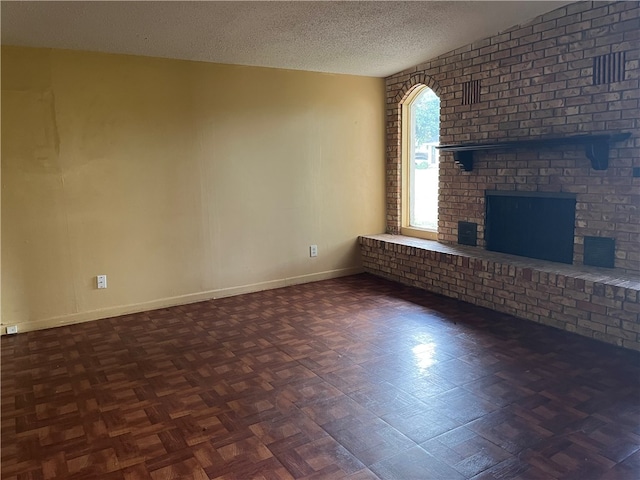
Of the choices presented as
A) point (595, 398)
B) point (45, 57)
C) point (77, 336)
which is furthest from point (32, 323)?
point (595, 398)

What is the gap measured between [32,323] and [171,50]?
8.17ft

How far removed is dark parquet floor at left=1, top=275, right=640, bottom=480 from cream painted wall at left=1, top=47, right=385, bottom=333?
495 mm

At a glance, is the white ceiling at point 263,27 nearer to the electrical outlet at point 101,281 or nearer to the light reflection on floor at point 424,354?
the electrical outlet at point 101,281

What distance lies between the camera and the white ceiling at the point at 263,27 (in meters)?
3.10

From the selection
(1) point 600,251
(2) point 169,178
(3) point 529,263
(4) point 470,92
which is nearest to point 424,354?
(3) point 529,263

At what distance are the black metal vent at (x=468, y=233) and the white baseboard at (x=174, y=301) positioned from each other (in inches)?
51.2

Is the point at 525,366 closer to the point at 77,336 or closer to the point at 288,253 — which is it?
the point at 288,253

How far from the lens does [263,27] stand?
3.53 metres

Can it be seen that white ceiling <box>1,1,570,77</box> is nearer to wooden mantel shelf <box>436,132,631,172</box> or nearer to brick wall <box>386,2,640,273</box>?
brick wall <box>386,2,640,273</box>

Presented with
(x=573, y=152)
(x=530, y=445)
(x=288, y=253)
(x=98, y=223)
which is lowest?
(x=530, y=445)

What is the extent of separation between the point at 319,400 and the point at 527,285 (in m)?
2.06

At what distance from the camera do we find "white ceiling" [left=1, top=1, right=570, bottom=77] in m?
3.10

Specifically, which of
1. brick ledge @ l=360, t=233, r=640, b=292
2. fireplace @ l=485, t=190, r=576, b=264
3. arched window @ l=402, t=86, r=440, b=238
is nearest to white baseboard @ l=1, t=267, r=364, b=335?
brick ledge @ l=360, t=233, r=640, b=292

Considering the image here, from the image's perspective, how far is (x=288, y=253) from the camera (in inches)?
197
